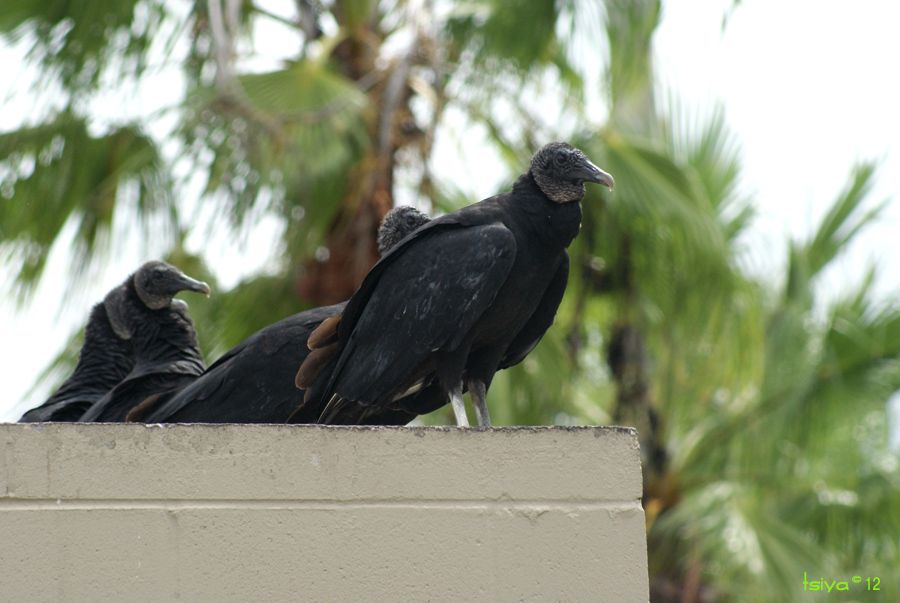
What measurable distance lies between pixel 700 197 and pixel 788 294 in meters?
0.90

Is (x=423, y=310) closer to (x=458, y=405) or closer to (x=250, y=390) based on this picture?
(x=458, y=405)

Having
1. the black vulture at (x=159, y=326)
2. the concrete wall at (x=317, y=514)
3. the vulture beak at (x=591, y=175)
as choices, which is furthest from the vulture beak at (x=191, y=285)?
the concrete wall at (x=317, y=514)

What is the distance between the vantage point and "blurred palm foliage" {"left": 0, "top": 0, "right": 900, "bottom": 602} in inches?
274

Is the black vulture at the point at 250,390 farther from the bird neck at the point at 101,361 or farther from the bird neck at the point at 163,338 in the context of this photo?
the bird neck at the point at 101,361

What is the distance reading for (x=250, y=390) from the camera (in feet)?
11.6

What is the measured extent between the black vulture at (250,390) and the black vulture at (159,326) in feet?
1.21

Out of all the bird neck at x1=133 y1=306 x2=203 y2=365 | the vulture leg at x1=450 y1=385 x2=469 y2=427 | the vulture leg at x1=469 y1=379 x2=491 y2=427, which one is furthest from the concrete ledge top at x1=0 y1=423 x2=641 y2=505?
the bird neck at x1=133 y1=306 x2=203 y2=365

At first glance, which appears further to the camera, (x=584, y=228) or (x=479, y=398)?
(x=584, y=228)

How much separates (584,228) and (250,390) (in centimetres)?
427

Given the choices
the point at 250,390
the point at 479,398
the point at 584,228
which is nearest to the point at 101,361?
the point at 250,390

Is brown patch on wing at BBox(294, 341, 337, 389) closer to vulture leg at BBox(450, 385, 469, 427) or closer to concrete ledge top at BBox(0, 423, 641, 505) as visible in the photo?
vulture leg at BBox(450, 385, 469, 427)

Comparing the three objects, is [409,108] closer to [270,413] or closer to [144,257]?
[144,257]

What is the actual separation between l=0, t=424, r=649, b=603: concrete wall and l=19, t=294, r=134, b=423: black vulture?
1.55 meters

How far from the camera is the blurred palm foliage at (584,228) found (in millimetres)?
6957
